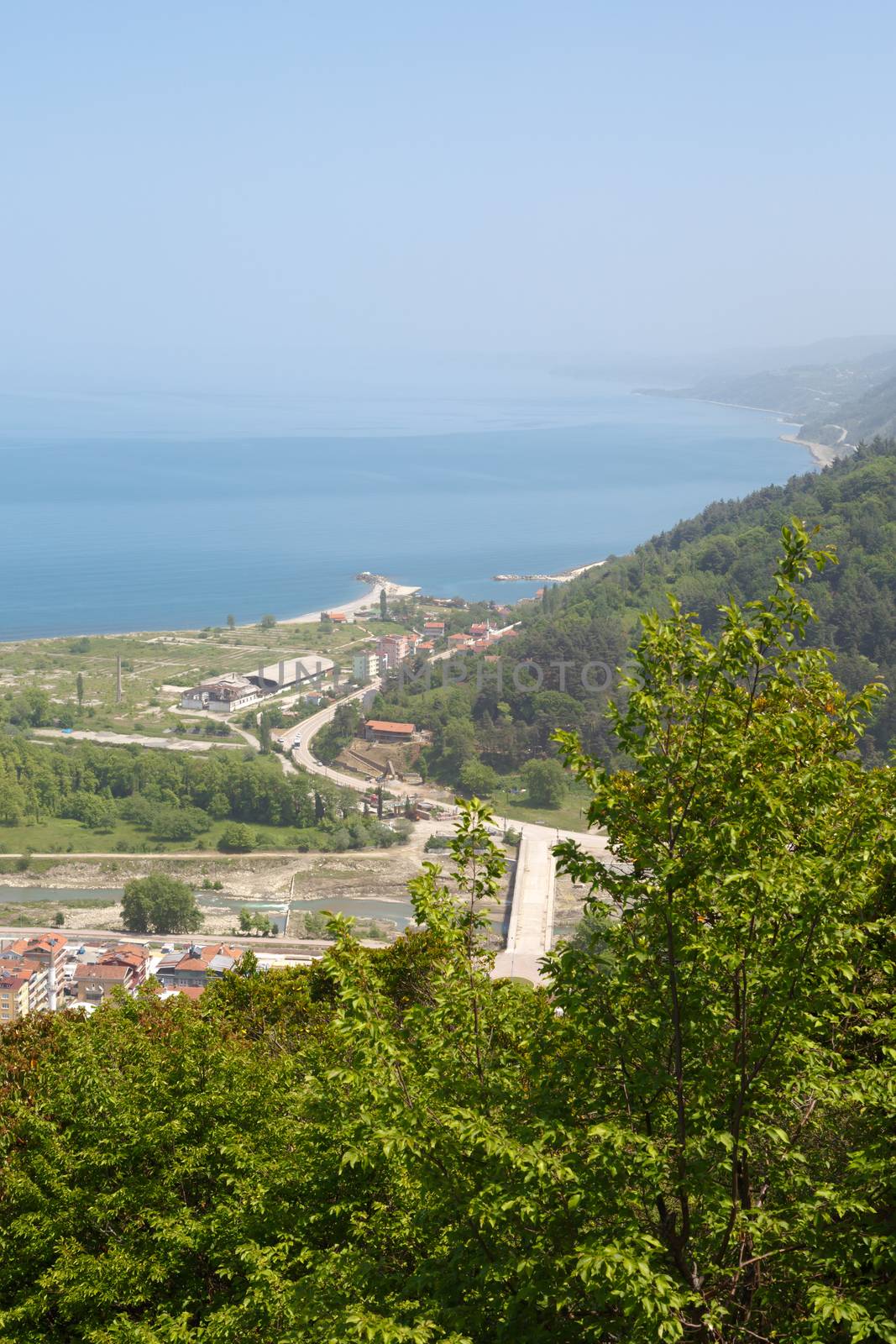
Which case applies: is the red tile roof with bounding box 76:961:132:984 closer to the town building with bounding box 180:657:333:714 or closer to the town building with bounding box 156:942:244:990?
the town building with bounding box 156:942:244:990

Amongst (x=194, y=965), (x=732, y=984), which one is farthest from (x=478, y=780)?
(x=732, y=984)

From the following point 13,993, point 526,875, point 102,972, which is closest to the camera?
point 13,993

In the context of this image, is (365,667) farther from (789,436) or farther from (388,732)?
(789,436)

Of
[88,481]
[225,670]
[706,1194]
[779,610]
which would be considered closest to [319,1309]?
[706,1194]

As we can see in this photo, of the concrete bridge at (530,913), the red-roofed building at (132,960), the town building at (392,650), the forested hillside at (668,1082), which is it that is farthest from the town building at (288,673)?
the forested hillside at (668,1082)

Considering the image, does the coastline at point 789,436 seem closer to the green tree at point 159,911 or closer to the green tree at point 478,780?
the green tree at point 478,780

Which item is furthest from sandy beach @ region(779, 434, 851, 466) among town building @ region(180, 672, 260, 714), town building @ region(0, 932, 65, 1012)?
town building @ region(0, 932, 65, 1012)
